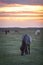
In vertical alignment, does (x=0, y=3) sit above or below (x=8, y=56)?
above

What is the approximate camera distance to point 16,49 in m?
1.87

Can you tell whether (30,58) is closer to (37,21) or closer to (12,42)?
(12,42)

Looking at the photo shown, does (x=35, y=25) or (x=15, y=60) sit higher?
(x=35, y=25)

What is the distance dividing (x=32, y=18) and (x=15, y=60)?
1.73 ft

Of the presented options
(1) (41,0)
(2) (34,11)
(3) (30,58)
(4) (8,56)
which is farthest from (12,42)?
(1) (41,0)

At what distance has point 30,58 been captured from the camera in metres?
1.88

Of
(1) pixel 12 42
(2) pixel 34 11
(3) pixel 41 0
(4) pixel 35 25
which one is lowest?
(1) pixel 12 42

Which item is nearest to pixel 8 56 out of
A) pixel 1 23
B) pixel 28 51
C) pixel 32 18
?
pixel 28 51

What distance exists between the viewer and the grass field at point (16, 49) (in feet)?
6.12

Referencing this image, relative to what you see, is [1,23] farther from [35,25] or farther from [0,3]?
[35,25]

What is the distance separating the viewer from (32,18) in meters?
1.89

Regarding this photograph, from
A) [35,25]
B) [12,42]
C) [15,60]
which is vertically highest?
[35,25]

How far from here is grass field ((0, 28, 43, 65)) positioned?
6.12ft

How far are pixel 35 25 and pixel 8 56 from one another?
477 mm
